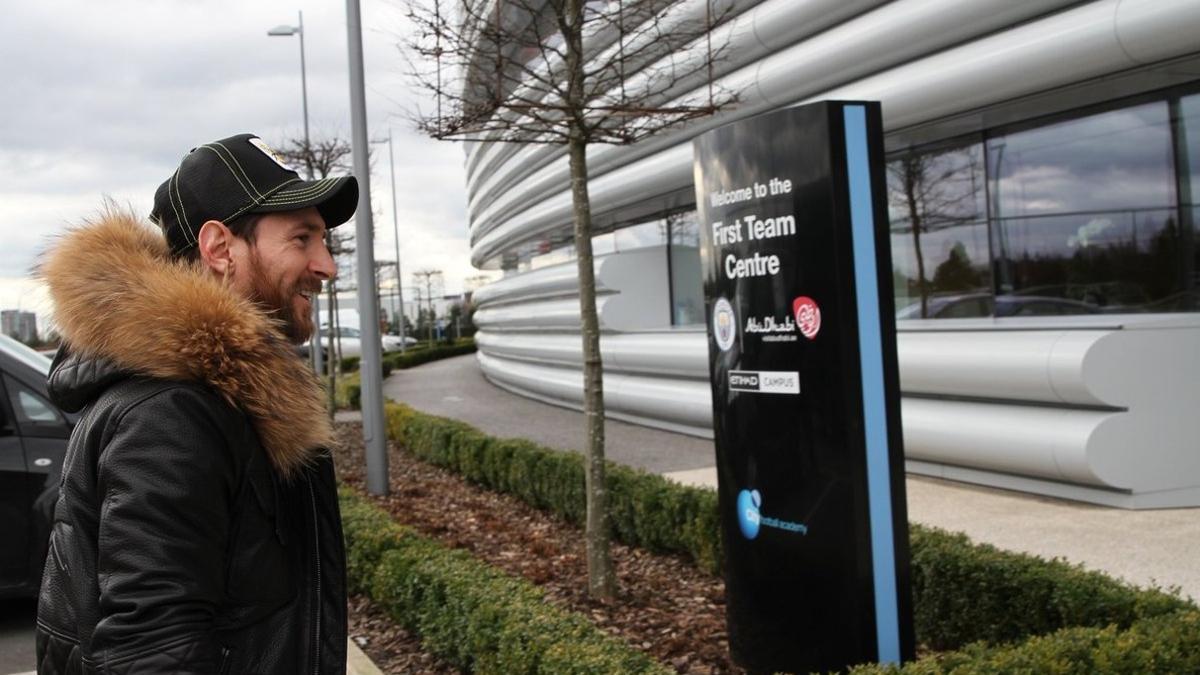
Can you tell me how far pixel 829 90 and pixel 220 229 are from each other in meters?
10.4

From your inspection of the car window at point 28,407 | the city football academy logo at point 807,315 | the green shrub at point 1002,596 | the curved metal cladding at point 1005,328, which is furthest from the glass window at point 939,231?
the car window at point 28,407

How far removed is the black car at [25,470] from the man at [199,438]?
5.58 meters

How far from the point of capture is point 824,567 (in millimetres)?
4801

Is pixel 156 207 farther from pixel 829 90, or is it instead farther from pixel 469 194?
pixel 469 194

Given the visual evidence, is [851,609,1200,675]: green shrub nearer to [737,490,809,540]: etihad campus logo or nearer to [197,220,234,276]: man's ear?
[737,490,809,540]: etihad campus logo

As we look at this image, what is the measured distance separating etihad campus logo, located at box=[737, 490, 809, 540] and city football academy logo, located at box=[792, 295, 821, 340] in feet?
2.83

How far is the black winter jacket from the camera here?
1.76 metres

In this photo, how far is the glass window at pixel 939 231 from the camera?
35.4ft

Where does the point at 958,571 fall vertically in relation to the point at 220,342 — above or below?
below

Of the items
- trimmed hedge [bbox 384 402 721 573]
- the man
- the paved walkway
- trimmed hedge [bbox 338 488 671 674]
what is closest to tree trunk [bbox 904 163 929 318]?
the paved walkway

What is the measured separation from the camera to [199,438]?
1834 millimetres

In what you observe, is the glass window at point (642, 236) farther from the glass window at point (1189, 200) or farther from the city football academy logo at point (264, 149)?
the city football academy logo at point (264, 149)

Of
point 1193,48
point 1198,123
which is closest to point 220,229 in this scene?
Result: point 1193,48

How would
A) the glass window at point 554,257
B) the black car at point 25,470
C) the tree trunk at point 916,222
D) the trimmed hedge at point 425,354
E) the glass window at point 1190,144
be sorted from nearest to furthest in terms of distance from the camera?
the black car at point 25,470 < the glass window at point 1190,144 < the tree trunk at point 916,222 < the glass window at point 554,257 < the trimmed hedge at point 425,354
